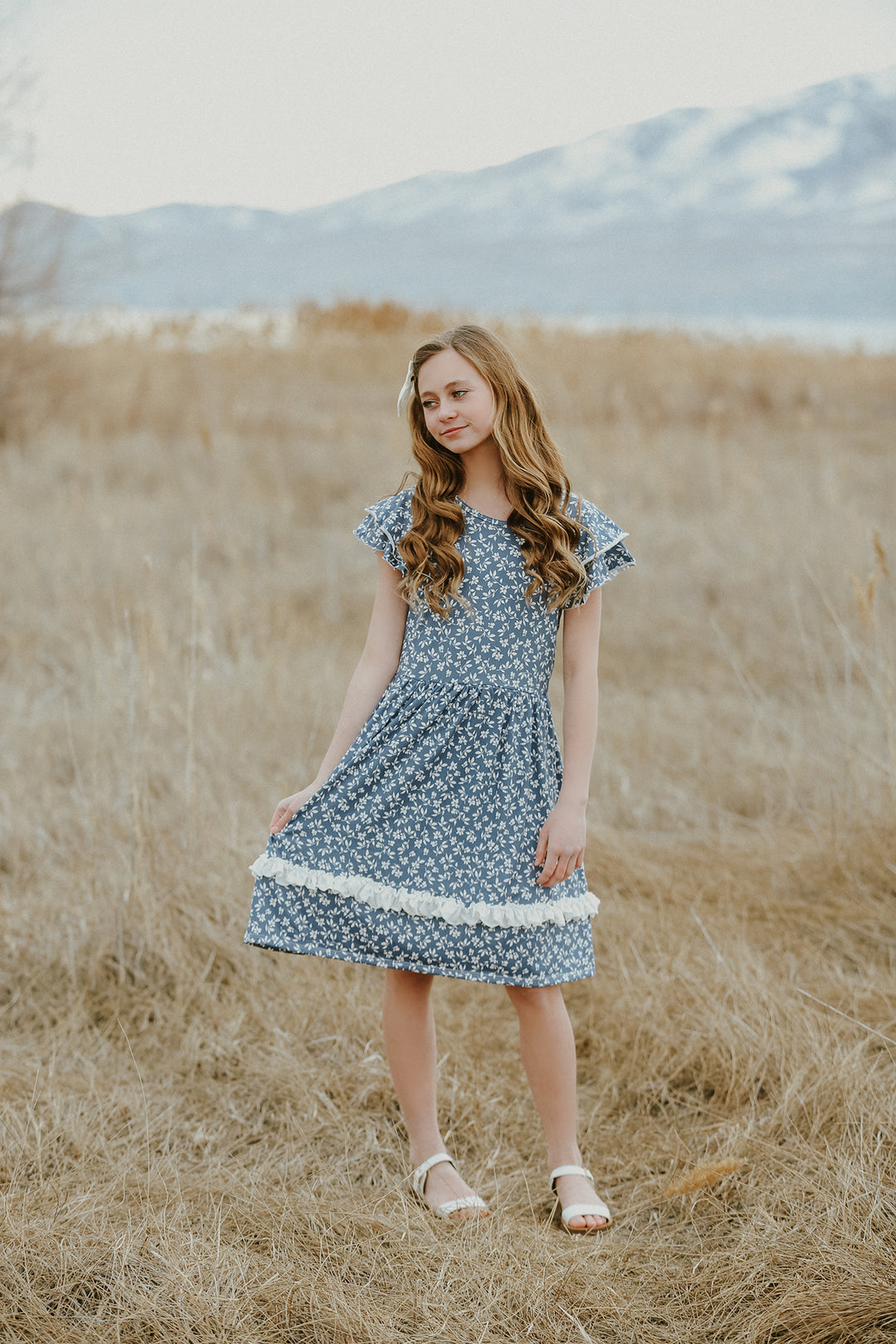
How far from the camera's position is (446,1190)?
1.86 metres

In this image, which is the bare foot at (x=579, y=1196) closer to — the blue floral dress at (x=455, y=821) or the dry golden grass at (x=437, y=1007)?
the dry golden grass at (x=437, y=1007)

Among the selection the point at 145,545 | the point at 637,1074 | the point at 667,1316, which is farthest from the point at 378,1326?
the point at 145,545

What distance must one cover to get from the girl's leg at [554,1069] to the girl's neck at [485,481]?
0.80m

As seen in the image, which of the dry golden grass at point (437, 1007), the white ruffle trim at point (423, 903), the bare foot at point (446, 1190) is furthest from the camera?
the bare foot at point (446, 1190)

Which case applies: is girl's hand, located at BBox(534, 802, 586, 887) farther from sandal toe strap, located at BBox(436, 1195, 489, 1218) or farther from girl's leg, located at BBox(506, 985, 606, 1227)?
sandal toe strap, located at BBox(436, 1195, 489, 1218)

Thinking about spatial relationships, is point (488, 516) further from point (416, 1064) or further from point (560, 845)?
point (416, 1064)

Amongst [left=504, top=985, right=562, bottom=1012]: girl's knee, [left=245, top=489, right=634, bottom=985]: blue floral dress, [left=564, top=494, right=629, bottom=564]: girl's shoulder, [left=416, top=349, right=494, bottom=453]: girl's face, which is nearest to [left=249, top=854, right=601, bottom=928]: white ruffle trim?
[left=245, top=489, right=634, bottom=985]: blue floral dress

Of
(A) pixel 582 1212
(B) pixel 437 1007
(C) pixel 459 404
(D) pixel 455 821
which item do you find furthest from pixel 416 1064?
(C) pixel 459 404

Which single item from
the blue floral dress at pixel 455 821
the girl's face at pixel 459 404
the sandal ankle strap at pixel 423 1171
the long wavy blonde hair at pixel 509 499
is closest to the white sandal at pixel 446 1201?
the sandal ankle strap at pixel 423 1171

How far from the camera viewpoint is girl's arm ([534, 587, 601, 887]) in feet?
5.67

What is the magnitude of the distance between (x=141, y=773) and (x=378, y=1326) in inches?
76.9

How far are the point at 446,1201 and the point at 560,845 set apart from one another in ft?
2.10

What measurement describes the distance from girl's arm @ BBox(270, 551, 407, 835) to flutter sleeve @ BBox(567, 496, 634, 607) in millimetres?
300

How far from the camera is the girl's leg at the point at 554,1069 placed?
1.83 meters
